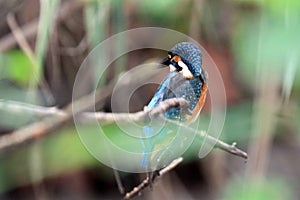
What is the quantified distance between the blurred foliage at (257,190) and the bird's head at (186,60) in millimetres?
1039

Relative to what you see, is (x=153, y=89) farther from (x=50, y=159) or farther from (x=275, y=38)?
(x=50, y=159)

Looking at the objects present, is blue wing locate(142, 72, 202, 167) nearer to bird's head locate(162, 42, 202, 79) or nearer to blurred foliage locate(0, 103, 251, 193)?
bird's head locate(162, 42, 202, 79)

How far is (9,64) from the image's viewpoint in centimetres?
155

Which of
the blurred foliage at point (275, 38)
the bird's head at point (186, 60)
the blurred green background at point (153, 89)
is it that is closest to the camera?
the bird's head at point (186, 60)

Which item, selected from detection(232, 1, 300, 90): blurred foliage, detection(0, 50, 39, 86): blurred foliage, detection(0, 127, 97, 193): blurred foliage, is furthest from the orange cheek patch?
detection(0, 127, 97, 193): blurred foliage

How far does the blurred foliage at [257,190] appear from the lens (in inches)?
59.8

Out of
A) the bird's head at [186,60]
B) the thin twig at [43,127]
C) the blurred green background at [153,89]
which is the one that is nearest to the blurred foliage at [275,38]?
the blurred green background at [153,89]

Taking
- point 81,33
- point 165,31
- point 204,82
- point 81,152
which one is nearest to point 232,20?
point 165,31

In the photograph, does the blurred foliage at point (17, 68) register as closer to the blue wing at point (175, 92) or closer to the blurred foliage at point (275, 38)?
the blurred foliage at point (275, 38)

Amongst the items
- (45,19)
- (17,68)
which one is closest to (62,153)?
(17,68)

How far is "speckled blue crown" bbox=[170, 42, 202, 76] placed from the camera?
0.44m

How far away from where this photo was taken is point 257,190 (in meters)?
1.52

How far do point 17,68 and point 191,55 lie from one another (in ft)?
3.61

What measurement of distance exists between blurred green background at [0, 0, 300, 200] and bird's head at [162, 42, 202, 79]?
650 mm
